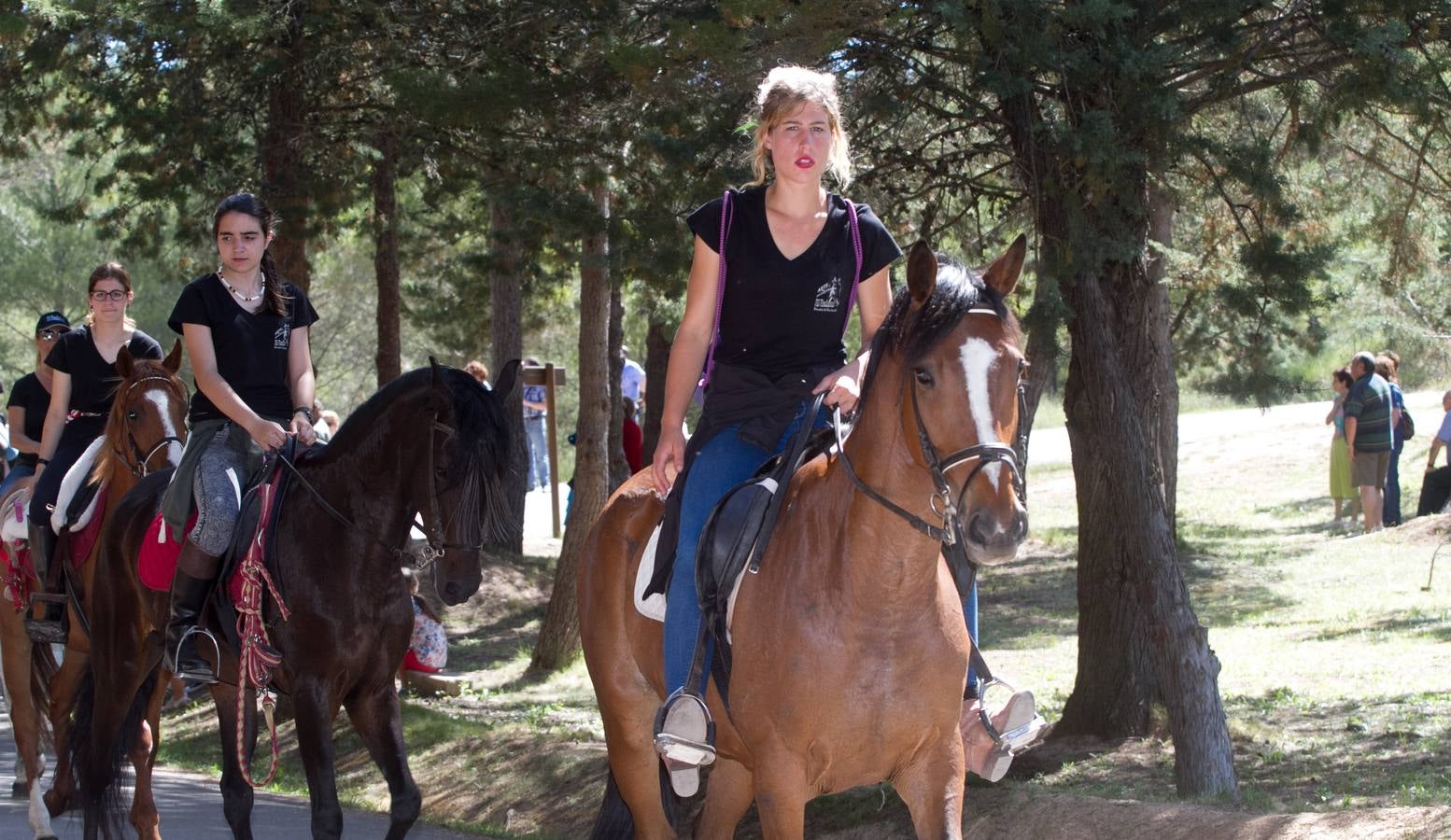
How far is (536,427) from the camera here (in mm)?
25219

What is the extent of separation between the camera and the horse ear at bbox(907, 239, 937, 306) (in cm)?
450

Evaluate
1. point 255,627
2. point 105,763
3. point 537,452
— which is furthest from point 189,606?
point 537,452

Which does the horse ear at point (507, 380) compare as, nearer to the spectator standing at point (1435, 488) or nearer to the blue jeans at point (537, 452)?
the blue jeans at point (537, 452)

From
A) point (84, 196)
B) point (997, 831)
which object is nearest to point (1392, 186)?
point (997, 831)

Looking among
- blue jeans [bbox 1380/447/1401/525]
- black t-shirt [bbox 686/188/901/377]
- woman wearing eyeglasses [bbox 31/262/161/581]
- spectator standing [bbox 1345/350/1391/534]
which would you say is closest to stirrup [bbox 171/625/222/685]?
woman wearing eyeglasses [bbox 31/262/161/581]

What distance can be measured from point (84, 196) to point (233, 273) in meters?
12.0

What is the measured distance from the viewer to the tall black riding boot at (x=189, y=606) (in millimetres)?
7215

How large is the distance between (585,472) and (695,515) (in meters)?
10.4

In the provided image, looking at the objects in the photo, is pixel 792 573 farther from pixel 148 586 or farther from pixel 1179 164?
pixel 1179 164

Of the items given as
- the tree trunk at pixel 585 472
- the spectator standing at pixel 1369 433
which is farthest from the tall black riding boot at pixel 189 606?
the spectator standing at pixel 1369 433

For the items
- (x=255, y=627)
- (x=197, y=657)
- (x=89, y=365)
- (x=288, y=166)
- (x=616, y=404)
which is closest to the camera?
(x=255, y=627)

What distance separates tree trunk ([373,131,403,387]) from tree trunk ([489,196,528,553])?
4.27 ft

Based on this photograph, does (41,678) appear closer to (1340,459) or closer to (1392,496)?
(1392,496)

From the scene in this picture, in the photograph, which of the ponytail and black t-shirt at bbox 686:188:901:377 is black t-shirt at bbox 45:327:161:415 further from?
black t-shirt at bbox 686:188:901:377
